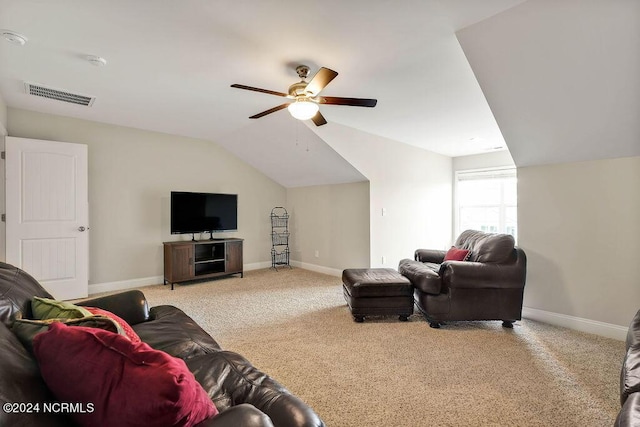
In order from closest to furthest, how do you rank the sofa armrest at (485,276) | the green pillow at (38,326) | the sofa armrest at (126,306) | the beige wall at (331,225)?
the green pillow at (38,326) → the sofa armrest at (126,306) → the sofa armrest at (485,276) → the beige wall at (331,225)

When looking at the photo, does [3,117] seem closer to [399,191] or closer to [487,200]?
[399,191]

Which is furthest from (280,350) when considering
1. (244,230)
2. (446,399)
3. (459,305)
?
(244,230)

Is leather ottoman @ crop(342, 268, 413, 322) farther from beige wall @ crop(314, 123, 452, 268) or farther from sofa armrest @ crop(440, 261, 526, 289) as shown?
beige wall @ crop(314, 123, 452, 268)

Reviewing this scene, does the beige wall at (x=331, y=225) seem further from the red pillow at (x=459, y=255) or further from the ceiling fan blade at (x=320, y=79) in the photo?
the ceiling fan blade at (x=320, y=79)

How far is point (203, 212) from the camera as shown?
520 centimetres

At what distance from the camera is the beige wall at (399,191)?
482 cm

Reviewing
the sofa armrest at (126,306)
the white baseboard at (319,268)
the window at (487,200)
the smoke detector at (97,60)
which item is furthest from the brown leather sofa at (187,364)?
the window at (487,200)

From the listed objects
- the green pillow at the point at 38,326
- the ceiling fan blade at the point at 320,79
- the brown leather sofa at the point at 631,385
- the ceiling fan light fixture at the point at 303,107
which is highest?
the ceiling fan blade at the point at 320,79

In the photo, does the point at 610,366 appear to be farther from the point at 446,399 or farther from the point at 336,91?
the point at 336,91

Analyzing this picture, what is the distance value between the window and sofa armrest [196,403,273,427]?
623 centimetres

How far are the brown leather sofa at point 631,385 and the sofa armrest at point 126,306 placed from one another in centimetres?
248

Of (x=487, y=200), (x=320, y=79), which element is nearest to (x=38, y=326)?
(x=320, y=79)

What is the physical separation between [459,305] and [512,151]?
5.75 feet

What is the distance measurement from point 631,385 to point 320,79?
248 cm
